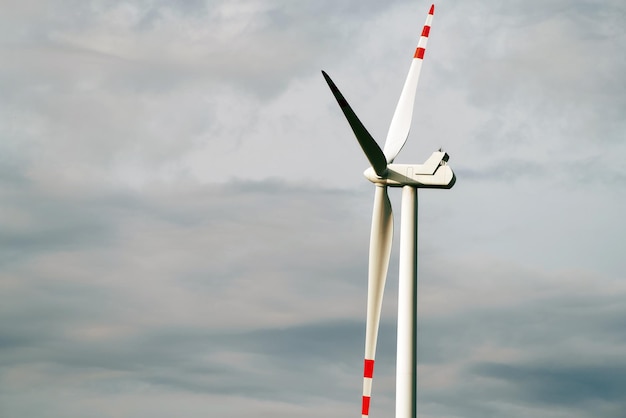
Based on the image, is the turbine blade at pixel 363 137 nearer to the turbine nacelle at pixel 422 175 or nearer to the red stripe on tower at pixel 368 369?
the turbine nacelle at pixel 422 175

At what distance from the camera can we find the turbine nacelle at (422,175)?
153 feet

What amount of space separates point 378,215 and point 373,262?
2274 millimetres

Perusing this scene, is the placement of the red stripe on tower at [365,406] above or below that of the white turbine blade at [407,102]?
below

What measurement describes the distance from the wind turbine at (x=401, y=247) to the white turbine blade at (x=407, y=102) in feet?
3.12

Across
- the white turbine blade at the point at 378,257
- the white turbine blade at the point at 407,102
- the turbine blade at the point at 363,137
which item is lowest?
the white turbine blade at the point at 378,257

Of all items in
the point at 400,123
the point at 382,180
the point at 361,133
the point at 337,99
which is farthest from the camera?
the point at 400,123

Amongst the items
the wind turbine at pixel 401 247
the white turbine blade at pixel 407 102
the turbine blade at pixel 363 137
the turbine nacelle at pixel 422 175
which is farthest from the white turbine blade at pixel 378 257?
the white turbine blade at pixel 407 102

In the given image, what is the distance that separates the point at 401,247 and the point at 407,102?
9230 millimetres

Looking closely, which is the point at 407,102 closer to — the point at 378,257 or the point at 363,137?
the point at 363,137

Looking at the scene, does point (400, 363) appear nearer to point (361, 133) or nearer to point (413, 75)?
point (361, 133)

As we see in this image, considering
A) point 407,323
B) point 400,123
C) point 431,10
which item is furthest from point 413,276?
point 431,10

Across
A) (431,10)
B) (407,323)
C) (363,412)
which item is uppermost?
(431,10)

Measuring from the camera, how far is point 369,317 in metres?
47.1

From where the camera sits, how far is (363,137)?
145 feet
